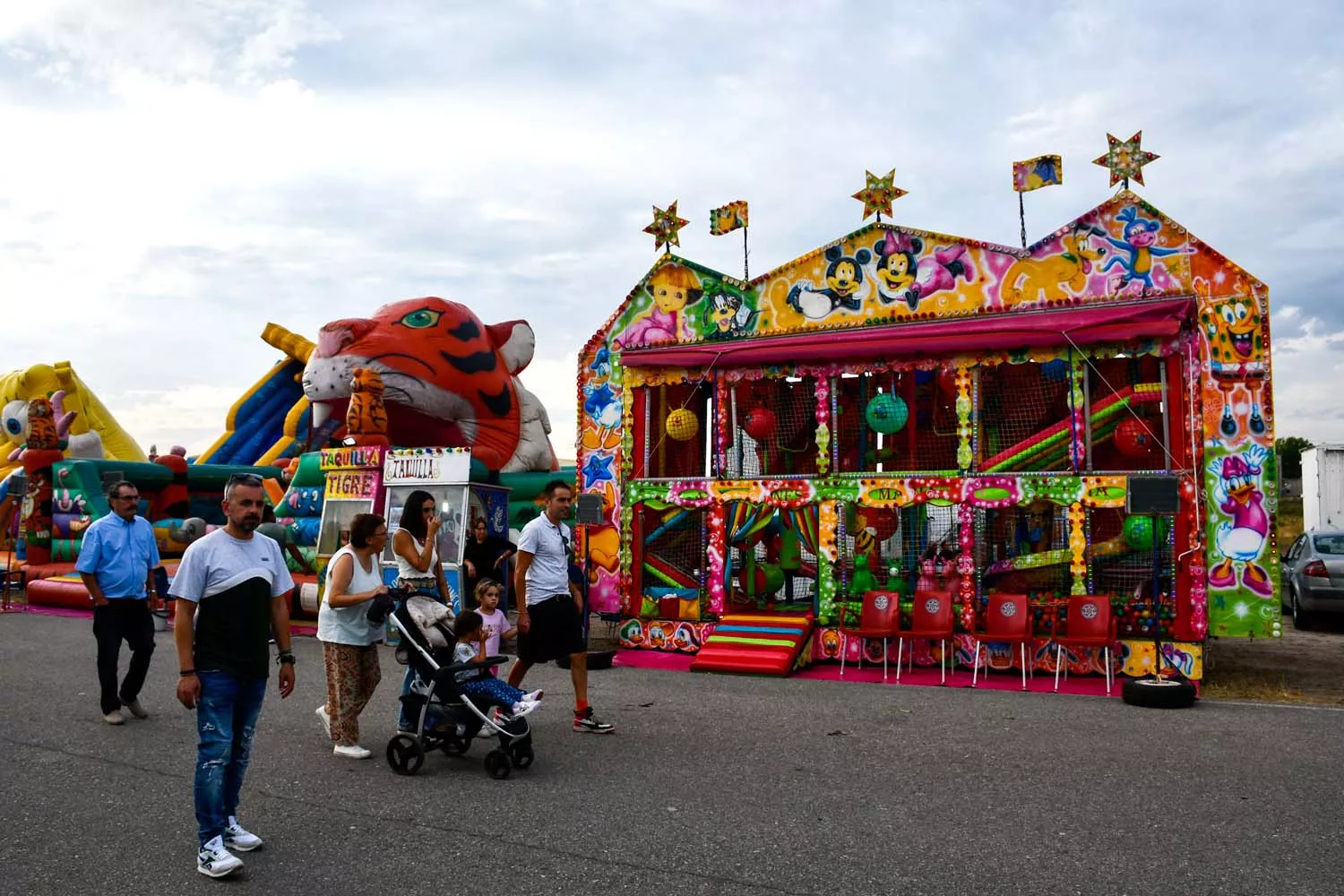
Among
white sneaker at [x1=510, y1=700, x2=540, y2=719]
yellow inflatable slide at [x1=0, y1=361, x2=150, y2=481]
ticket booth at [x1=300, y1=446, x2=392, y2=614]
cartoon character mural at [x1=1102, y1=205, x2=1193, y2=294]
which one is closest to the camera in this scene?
white sneaker at [x1=510, y1=700, x2=540, y2=719]

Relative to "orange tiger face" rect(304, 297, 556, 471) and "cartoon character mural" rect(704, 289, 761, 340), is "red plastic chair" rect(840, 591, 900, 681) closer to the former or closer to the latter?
"cartoon character mural" rect(704, 289, 761, 340)

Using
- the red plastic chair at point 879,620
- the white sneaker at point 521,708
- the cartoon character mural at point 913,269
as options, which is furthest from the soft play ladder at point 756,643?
the white sneaker at point 521,708

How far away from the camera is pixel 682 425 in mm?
11883

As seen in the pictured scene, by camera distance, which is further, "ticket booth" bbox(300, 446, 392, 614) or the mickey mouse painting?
"ticket booth" bbox(300, 446, 392, 614)

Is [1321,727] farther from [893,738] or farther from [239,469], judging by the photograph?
[239,469]

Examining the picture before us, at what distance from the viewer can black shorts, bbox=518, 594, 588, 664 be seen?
22.7ft

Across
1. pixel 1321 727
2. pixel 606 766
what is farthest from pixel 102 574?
pixel 1321 727

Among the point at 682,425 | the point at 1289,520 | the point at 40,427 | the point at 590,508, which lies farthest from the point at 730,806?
the point at 1289,520

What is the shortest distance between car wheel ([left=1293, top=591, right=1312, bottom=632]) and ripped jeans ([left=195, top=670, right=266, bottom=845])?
45.2 ft

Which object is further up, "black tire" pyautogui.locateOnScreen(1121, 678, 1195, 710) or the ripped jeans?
the ripped jeans

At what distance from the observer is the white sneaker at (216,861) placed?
4148 millimetres

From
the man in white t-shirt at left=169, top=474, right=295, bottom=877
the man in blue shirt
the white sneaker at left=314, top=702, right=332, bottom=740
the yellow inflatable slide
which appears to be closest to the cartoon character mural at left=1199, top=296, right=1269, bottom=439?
the white sneaker at left=314, top=702, right=332, bottom=740

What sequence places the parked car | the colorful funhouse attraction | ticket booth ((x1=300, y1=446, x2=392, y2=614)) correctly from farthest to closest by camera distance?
the parked car < ticket booth ((x1=300, y1=446, x2=392, y2=614)) < the colorful funhouse attraction

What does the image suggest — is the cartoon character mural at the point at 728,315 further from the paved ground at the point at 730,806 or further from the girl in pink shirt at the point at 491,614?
the paved ground at the point at 730,806
